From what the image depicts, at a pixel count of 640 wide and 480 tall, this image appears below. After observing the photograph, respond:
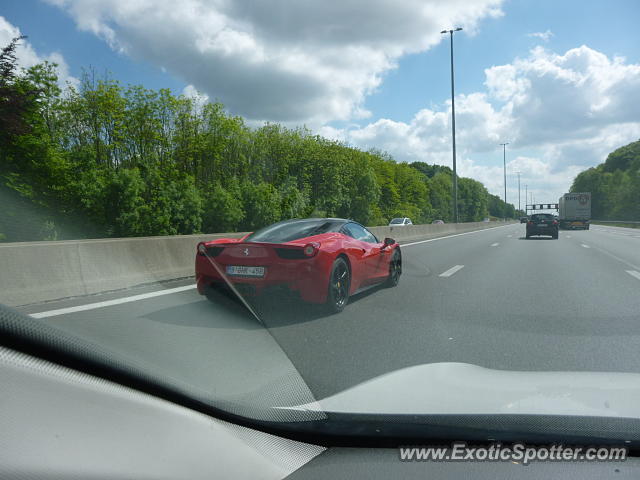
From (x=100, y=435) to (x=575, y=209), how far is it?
61478mm

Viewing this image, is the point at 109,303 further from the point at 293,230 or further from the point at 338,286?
the point at 338,286

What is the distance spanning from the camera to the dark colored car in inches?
1153

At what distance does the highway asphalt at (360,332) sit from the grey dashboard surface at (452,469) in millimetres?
664

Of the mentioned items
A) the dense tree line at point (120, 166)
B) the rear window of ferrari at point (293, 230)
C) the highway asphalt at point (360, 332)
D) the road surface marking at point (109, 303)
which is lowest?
the highway asphalt at point (360, 332)

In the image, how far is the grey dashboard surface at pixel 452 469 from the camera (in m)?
1.89

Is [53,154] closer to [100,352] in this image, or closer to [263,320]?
[263,320]

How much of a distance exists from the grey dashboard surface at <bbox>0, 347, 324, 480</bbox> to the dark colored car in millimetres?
30416

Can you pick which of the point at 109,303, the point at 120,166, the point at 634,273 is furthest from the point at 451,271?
the point at 120,166

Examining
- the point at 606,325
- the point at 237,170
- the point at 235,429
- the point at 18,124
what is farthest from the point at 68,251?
the point at 237,170

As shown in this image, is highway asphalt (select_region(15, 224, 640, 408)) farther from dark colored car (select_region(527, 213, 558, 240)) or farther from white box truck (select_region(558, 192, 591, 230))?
white box truck (select_region(558, 192, 591, 230))

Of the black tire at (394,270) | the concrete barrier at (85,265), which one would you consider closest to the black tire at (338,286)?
the black tire at (394,270)

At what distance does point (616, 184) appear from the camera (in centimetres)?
13000

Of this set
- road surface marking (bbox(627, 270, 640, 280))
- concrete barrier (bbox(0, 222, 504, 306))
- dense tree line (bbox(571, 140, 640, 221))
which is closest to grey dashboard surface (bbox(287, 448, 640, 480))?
concrete barrier (bbox(0, 222, 504, 306))

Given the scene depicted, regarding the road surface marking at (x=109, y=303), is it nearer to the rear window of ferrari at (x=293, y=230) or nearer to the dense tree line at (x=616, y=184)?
the rear window of ferrari at (x=293, y=230)
